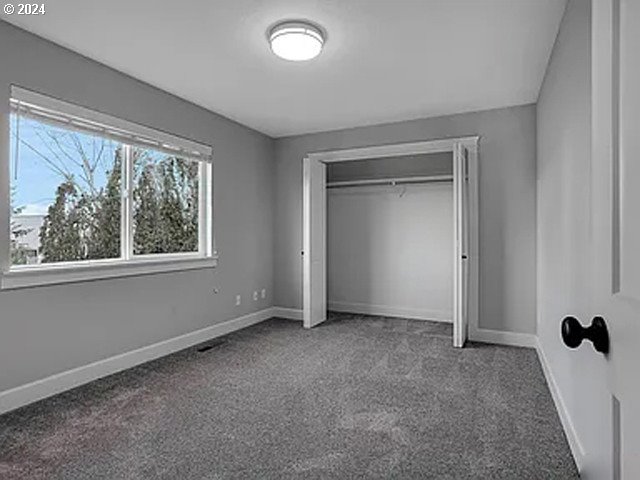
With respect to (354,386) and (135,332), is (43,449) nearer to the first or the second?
(135,332)

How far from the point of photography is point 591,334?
885 mm

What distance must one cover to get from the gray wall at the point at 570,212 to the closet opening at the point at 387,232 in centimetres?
123

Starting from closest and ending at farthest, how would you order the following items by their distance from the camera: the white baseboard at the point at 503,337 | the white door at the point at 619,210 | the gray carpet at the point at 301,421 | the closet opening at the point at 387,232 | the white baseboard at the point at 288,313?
the white door at the point at 619,210
the gray carpet at the point at 301,421
the white baseboard at the point at 503,337
the closet opening at the point at 387,232
the white baseboard at the point at 288,313

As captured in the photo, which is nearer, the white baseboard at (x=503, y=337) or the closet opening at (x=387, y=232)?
the white baseboard at (x=503, y=337)

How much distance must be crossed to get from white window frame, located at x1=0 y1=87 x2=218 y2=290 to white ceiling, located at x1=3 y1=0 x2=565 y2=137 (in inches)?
17.1

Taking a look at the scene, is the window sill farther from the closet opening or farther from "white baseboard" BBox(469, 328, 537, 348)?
"white baseboard" BBox(469, 328, 537, 348)

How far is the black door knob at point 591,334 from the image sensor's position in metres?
0.85

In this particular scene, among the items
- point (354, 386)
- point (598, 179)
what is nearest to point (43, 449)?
point (354, 386)

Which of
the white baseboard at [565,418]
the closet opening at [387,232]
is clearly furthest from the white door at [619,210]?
the closet opening at [387,232]

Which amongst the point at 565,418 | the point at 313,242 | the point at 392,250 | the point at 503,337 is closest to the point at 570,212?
the point at 565,418

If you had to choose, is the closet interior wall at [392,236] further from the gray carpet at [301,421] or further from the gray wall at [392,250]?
the gray carpet at [301,421]

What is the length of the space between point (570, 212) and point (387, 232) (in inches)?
133

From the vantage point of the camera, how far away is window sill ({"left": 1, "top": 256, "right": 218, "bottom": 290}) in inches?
103

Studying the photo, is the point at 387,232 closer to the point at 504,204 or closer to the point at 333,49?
the point at 504,204
